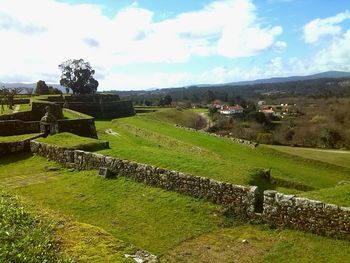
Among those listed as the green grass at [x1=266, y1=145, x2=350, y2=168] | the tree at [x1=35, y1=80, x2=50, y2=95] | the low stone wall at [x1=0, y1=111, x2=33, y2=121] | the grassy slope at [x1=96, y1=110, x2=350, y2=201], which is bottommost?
the green grass at [x1=266, y1=145, x2=350, y2=168]

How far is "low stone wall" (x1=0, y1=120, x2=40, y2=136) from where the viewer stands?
24.5m

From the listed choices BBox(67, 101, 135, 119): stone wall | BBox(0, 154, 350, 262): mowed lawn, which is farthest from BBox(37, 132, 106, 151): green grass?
BBox(67, 101, 135, 119): stone wall

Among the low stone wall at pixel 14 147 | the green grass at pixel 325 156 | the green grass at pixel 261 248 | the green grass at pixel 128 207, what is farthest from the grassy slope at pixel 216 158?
the green grass at pixel 325 156

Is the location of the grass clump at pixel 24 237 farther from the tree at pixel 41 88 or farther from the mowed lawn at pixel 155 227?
the tree at pixel 41 88

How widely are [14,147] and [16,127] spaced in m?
5.13

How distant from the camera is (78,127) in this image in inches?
1003

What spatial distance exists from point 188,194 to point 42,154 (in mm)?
9203

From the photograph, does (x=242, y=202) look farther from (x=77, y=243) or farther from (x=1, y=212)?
(x=1, y=212)

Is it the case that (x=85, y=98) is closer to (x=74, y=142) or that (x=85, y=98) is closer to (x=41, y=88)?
(x=41, y=88)

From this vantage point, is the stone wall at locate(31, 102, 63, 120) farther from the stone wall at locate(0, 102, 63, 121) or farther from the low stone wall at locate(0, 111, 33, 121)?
the low stone wall at locate(0, 111, 33, 121)

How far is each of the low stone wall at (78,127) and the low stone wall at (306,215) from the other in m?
16.1

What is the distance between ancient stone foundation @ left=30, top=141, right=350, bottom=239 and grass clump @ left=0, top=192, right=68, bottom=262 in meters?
4.43

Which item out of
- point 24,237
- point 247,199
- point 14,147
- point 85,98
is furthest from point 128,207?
point 85,98

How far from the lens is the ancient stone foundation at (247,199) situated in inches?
390
